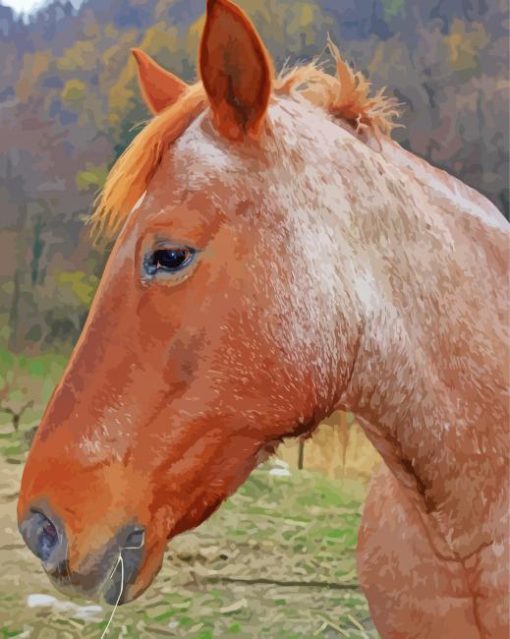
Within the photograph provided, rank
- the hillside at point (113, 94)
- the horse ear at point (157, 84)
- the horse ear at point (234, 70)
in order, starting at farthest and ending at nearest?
the hillside at point (113, 94) → the horse ear at point (157, 84) → the horse ear at point (234, 70)

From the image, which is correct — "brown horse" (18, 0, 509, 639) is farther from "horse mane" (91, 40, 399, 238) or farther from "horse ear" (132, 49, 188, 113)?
"horse ear" (132, 49, 188, 113)

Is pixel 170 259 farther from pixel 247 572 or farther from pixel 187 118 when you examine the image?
pixel 247 572

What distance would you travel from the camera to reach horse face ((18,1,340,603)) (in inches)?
24.7

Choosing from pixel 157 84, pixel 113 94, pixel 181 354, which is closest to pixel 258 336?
pixel 181 354

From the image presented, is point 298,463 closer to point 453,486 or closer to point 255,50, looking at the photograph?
point 453,486

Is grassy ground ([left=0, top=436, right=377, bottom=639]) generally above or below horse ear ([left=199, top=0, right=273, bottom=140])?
below

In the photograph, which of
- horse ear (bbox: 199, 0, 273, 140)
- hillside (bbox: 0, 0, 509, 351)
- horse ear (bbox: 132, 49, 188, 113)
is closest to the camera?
horse ear (bbox: 199, 0, 273, 140)

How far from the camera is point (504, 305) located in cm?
70

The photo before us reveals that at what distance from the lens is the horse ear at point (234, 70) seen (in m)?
0.59

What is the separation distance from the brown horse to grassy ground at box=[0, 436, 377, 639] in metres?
0.35

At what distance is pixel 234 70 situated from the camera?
0.62 m

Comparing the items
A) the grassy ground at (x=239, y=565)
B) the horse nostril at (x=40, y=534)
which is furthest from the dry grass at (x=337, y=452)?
the horse nostril at (x=40, y=534)

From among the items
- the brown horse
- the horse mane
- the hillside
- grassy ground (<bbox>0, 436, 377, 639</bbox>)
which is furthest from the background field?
the horse mane

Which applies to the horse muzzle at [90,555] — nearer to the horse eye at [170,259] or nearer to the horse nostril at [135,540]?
the horse nostril at [135,540]
